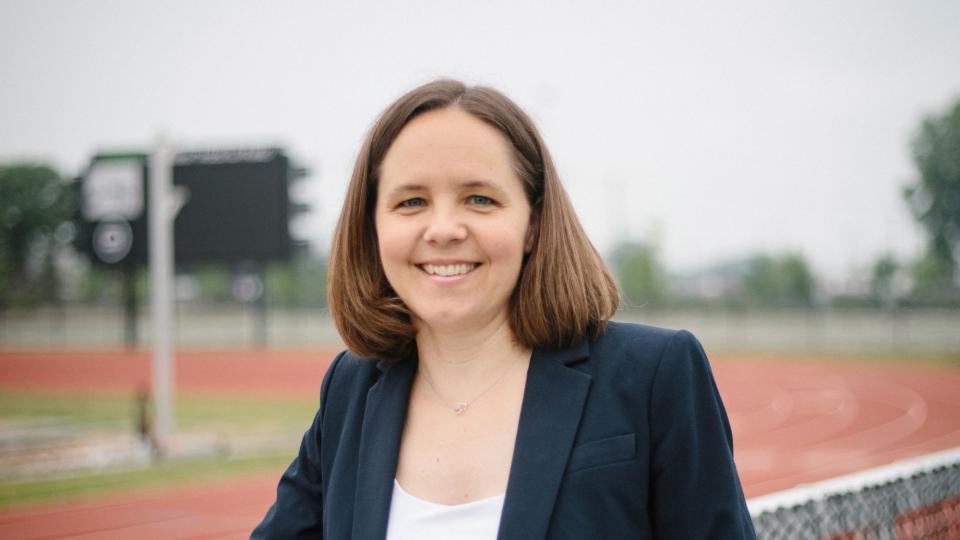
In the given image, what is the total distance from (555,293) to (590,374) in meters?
0.16

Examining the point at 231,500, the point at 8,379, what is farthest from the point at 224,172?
the point at 231,500

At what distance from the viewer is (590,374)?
1535mm

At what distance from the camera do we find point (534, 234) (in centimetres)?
167

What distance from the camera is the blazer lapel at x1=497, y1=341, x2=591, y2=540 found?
1429 millimetres

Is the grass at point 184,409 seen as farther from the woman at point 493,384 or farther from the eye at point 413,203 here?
the eye at point 413,203

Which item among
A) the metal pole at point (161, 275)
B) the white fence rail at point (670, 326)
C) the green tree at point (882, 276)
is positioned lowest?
the white fence rail at point (670, 326)

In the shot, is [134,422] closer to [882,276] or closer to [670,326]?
[670,326]

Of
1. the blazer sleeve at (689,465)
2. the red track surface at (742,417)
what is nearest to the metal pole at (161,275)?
the red track surface at (742,417)

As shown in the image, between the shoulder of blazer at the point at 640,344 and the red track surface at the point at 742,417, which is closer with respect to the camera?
the shoulder of blazer at the point at 640,344

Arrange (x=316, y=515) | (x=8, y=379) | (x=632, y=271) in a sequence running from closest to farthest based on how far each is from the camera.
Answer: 1. (x=316, y=515)
2. (x=8, y=379)
3. (x=632, y=271)

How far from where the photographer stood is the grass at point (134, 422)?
10846 mm

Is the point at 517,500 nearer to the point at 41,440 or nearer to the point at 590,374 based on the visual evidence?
the point at 590,374

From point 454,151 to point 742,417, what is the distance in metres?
16.9

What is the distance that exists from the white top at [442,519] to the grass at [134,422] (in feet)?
31.9
